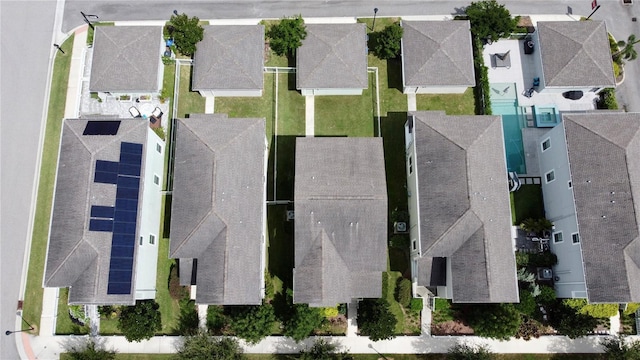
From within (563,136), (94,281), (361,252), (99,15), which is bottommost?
(94,281)

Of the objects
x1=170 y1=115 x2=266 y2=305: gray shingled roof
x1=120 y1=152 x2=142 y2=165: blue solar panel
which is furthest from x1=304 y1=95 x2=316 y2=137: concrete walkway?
x1=120 y1=152 x2=142 y2=165: blue solar panel

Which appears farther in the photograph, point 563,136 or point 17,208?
point 17,208

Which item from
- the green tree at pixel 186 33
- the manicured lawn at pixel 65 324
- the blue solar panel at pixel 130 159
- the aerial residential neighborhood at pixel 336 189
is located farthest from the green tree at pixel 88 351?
the green tree at pixel 186 33

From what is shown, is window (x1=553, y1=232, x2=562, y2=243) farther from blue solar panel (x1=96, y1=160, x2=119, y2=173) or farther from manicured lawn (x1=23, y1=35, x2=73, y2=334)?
manicured lawn (x1=23, y1=35, x2=73, y2=334)

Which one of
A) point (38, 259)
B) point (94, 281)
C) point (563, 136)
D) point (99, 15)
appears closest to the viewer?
point (94, 281)

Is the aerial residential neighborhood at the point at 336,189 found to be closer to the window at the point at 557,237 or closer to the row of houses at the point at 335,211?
the row of houses at the point at 335,211

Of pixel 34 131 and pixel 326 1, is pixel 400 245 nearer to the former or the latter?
pixel 326 1

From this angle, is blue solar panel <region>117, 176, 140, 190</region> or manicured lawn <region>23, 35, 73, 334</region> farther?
manicured lawn <region>23, 35, 73, 334</region>

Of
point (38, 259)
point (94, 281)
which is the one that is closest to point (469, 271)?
point (94, 281)
